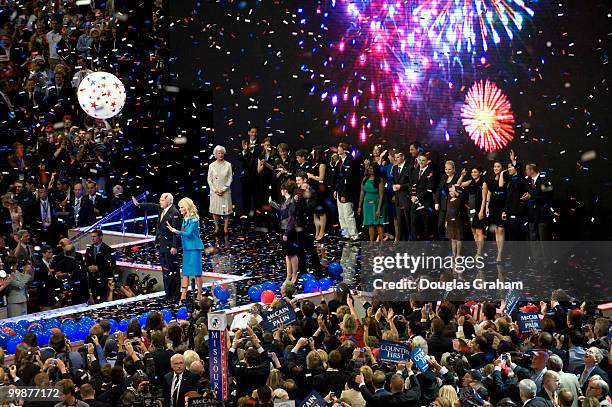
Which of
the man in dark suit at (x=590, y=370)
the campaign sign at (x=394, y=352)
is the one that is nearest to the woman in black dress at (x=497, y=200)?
the man in dark suit at (x=590, y=370)

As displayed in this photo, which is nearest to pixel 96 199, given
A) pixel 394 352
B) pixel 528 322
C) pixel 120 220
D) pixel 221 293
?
pixel 120 220

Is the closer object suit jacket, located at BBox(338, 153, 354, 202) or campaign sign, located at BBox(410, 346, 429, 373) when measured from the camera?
campaign sign, located at BBox(410, 346, 429, 373)

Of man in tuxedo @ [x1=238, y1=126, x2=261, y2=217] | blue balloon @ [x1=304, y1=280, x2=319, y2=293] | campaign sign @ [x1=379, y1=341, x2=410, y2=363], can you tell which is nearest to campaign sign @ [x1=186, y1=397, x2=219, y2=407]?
campaign sign @ [x1=379, y1=341, x2=410, y2=363]

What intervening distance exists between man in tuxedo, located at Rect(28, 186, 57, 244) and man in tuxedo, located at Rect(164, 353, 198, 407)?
869 centimetres

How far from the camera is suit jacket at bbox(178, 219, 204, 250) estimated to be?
16047mm

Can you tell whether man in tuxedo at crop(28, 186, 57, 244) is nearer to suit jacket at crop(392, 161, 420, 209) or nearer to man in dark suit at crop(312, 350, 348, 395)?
suit jacket at crop(392, 161, 420, 209)

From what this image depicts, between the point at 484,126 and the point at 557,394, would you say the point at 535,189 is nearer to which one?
the point at 484,126

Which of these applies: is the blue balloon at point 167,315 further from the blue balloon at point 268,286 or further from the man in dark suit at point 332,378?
the man in dark suit at point 332,378

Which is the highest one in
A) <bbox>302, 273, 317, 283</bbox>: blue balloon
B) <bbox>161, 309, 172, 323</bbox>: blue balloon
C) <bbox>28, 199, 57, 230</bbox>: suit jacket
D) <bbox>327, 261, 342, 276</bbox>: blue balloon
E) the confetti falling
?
the confetti falling

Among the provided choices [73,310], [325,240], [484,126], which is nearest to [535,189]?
[484,126]

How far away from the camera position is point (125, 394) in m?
10.7

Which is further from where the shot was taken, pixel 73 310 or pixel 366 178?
pixel 366 178

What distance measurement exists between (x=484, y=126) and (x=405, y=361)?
Answer: 30.2 ft

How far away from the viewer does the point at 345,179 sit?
19.7 meters
